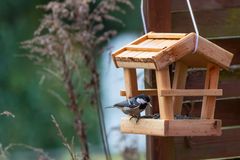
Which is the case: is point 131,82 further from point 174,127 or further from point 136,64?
point 174,127

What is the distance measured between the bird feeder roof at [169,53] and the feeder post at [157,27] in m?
0.32

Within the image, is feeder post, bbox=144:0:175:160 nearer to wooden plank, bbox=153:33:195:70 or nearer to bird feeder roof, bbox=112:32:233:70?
bird feeder roof, bbox=112:32:233:70

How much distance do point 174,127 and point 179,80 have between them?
1.15 ft

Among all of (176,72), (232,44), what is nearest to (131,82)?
(176,72)

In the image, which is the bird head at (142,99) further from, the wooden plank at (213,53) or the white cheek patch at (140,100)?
the wooden plank at (213,53)

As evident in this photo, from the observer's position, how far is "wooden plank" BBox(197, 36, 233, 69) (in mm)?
2893

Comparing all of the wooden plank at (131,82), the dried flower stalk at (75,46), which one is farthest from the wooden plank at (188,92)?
the dried flower stalk at (75,46)

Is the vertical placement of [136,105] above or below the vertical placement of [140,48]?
below

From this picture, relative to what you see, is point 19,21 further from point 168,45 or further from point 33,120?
point 168,45

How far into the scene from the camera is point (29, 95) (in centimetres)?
586

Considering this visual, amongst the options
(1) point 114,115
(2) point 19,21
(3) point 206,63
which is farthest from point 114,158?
(3) point 206,63

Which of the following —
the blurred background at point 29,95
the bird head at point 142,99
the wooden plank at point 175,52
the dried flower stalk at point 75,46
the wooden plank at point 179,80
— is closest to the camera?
the wooden plank at point 175,52

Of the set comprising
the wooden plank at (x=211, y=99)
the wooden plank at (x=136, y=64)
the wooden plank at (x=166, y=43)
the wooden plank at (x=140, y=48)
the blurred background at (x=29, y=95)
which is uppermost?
the wooden plank at (x=166, y=43)

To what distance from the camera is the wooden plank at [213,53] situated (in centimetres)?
289
